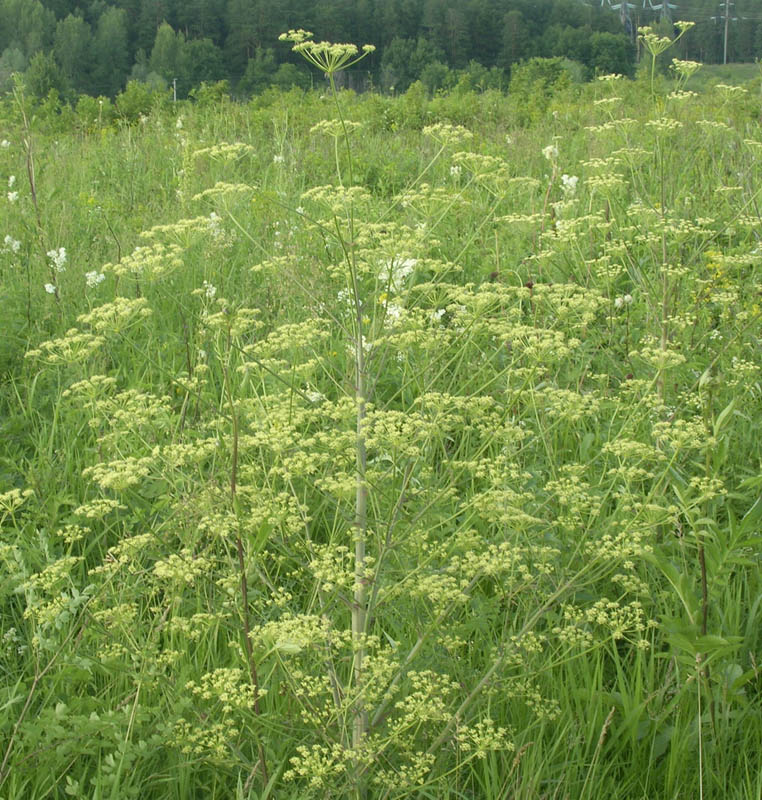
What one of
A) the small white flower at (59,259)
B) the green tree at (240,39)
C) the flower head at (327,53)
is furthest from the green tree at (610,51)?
the flower head at (327,53)

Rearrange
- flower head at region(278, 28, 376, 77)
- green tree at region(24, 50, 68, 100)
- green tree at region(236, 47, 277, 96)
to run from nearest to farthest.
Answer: flower head at region(278, 28, 376, 77)
green tree at region(24, 50, 68, 100)
green tree at region(236, 47, 277, 96)

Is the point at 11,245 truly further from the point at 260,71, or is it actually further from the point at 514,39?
the point at 514,39

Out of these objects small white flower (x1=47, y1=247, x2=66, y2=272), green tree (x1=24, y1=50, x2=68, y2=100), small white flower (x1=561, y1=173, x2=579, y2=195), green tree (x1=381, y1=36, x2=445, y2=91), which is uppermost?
green tree (x1=381, y1=36, x2=445, y2=91)

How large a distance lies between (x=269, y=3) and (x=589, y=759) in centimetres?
6489

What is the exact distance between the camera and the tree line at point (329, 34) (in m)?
47.5

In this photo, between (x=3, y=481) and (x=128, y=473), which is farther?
(x=3, y=481)

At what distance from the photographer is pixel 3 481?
2811 mm

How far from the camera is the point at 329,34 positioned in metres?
59.7

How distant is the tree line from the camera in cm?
4750

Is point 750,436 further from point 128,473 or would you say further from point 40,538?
point 40,538

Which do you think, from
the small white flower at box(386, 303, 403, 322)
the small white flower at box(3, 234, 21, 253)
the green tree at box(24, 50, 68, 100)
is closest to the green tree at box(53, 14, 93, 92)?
the green tree at box(24, 50, 68, 100)

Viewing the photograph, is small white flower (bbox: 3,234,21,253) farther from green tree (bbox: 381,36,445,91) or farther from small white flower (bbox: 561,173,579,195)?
green tree (bbox: 381,36,445,91)

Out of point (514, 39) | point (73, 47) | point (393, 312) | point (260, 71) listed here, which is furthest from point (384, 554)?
point (514, 39)

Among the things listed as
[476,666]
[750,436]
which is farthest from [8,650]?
[750,436]
